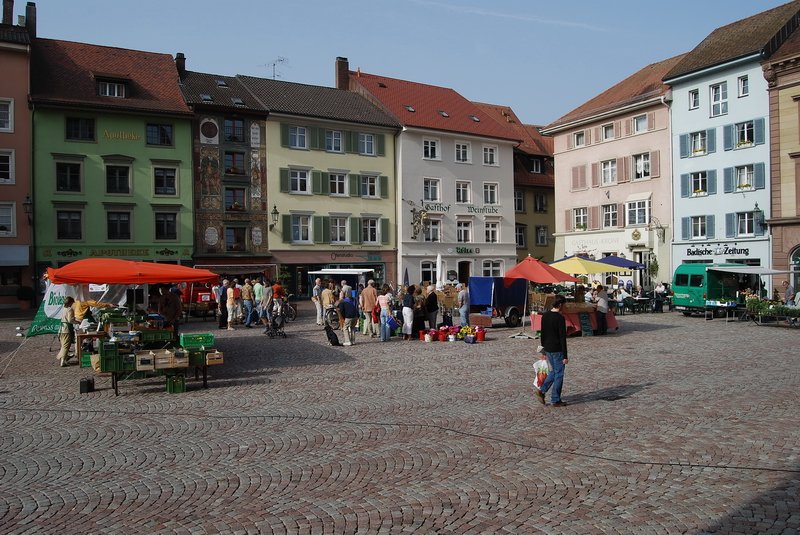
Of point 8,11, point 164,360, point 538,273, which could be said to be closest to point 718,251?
point 538,273

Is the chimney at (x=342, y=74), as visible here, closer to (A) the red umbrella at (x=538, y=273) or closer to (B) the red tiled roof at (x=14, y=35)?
(B) the red tiled roof at (x=14, y=35)

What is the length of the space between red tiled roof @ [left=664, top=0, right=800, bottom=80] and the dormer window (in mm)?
31528

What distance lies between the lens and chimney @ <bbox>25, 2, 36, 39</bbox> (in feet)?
131

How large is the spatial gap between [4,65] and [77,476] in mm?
35848

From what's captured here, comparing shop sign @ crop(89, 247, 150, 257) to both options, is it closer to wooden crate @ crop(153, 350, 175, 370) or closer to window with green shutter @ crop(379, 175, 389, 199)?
window with green shutter @ crop(379, 175, 389, 199)

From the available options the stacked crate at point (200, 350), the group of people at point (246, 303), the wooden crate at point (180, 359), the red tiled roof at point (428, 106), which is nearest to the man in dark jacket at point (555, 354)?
the stacked crate at point (200, 350)

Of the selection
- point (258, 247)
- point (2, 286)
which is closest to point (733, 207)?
point (258, 247)

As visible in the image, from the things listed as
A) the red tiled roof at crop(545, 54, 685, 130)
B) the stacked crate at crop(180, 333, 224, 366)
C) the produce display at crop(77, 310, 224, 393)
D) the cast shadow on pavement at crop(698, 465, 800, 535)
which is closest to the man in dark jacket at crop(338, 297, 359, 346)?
the produce display at crop(77, 310, 224, 393)

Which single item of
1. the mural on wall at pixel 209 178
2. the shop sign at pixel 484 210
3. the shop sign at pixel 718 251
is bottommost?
the shop sign at pixel 718 251

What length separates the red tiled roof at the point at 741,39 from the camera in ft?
124

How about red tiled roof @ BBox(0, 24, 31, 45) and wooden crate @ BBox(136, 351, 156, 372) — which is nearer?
wooden crate @ BBox(136, 351, 156, 372)

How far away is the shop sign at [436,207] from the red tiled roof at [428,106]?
5.14 meters

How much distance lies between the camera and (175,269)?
1510 centimetres

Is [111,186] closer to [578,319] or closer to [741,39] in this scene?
[578,319]
